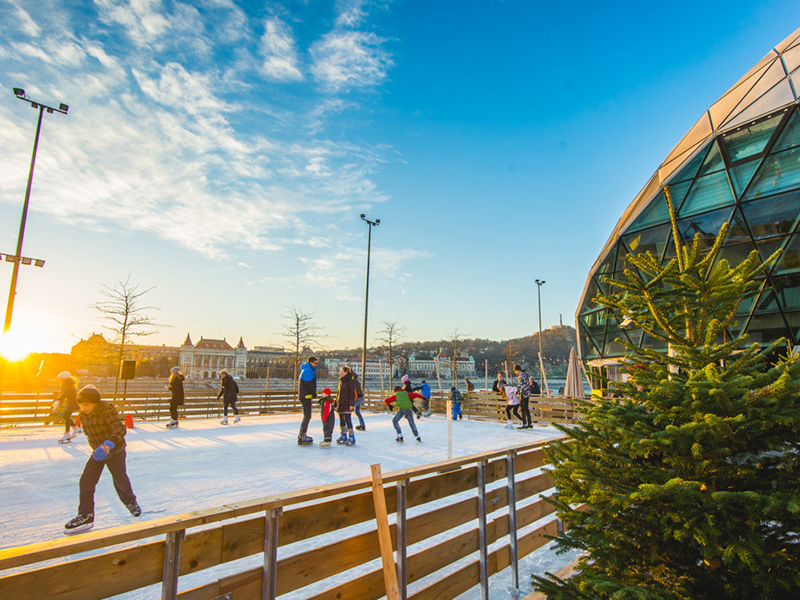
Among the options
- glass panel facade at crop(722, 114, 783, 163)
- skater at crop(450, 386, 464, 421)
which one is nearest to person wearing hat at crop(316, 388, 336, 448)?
skater at crop(450, 386, 464, 421)

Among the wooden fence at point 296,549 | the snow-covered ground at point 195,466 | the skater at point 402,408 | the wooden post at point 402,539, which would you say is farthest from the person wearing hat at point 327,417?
the wooden post at point 402,539

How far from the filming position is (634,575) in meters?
2.29

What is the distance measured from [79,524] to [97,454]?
2.53 ft

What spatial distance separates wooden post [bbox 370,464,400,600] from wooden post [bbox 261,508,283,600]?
2.01 feet

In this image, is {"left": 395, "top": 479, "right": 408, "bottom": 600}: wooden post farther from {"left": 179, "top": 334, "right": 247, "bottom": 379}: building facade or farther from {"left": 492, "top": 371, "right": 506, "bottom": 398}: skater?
{"left": 179, "top": 334, "right": 247, "bottom": 379}: building facade

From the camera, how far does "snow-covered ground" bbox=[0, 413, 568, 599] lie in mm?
5191

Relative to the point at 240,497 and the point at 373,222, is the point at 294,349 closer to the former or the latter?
the point at 373,222

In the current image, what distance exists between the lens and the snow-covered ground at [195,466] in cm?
519

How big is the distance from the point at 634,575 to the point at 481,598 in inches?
65.2

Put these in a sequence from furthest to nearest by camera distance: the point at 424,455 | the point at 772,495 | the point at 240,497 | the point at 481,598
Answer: the point at 424,455 → the point at 240,497 → the point at 481,598 → the point at 772,495

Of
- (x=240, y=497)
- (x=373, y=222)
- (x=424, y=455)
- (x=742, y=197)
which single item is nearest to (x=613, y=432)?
(x=240, y=497)

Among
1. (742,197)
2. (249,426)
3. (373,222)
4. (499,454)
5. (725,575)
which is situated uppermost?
(373,222)

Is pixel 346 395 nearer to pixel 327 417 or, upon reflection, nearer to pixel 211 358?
pixel 327 417

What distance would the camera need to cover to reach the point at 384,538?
2.62 m
